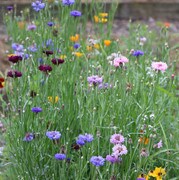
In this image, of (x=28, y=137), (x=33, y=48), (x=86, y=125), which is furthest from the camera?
(x=33, y=48)

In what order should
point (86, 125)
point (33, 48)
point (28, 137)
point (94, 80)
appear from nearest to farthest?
point (28, 137) < point (94, 80) < point (86, 125) < point (33, 48)

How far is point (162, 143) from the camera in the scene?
3496mm

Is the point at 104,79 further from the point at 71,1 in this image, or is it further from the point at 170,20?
the point at 170,20

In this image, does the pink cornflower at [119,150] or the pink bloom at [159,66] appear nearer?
the pink cornflower at [119,150]

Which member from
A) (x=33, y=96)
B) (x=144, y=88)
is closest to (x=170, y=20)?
(x=144, y=88)

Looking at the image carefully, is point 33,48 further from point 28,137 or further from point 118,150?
point 118,150

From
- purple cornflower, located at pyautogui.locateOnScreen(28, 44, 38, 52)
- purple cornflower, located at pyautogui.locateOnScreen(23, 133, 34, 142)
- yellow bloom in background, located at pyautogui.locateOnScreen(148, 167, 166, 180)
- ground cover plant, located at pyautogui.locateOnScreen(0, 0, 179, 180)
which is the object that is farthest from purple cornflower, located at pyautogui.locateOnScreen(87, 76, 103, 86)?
purple cornflower, located at pyautogui.locateOnScreen(28, 44, 38, 52)

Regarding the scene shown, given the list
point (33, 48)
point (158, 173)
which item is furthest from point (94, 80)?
point (33, 48)

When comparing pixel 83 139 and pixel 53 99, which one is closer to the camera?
pixel 83 139

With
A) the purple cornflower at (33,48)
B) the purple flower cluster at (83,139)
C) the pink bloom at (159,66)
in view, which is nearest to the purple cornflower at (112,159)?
the purple flower cluster at (83,139)

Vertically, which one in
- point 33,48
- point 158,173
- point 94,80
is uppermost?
point 94,80

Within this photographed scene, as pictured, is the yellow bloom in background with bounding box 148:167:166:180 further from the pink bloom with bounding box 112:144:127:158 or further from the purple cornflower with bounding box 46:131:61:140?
the purple cornflower with bounding box 46:131:61:140

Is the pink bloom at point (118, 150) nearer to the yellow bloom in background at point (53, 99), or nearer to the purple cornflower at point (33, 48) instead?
the yellow bloom in background at point (53, 99)

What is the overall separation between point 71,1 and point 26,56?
0.56 m
